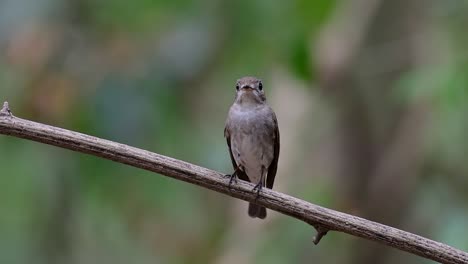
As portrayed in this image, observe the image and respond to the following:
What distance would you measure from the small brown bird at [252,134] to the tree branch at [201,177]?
197 cm

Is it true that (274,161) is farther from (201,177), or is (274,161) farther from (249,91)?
(201,177)

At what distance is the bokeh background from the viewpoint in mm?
5547

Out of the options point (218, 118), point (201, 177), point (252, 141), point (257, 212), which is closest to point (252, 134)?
point (252, 141)

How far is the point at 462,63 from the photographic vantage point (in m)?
5.29

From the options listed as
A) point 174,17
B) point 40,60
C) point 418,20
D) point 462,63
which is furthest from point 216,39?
point 418,20

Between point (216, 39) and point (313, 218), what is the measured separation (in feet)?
7.24

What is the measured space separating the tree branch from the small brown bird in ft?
6.46

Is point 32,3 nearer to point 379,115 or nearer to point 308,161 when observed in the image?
point 308,161

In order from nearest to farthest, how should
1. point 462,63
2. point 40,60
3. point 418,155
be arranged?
1. point 462,63
2. point 40,60
3. point 418,155

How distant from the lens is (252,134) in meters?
6.02

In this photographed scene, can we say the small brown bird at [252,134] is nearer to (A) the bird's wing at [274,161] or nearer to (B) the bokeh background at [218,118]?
(A) the bird's wing at [274,161]

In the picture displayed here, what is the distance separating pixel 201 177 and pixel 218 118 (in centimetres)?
344

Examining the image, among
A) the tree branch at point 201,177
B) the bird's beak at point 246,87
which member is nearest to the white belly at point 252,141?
the bird's beak at point 246,87

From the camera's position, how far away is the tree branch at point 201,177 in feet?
12.3
